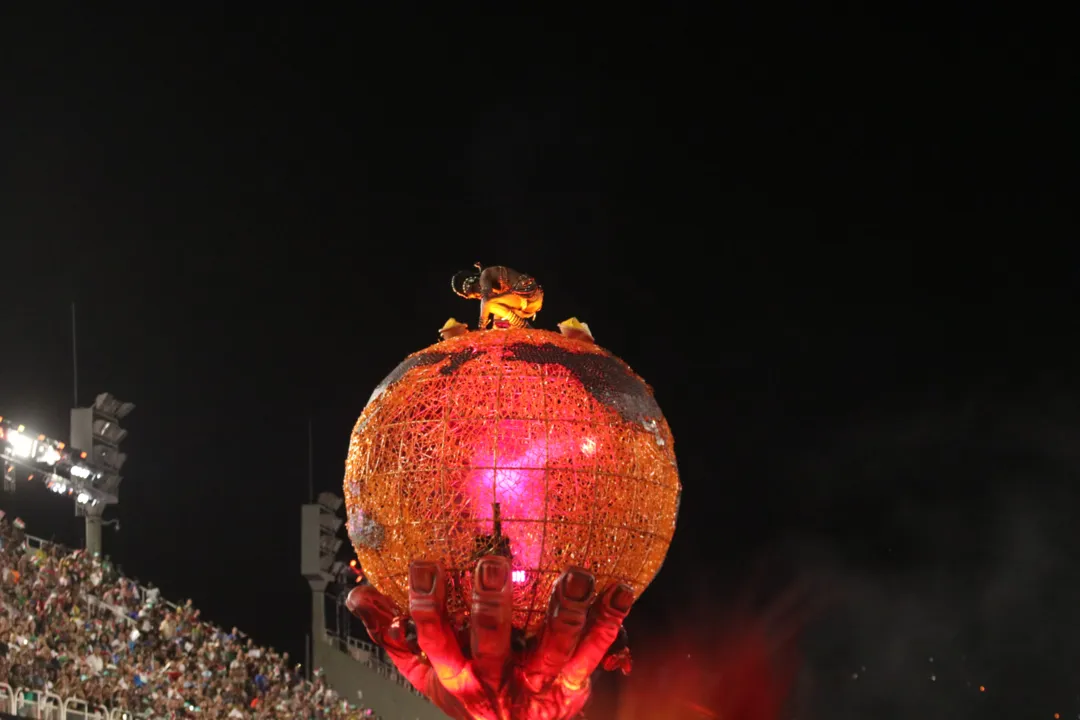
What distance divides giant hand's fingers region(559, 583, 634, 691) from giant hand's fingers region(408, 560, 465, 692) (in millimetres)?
791

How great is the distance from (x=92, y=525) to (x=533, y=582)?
54.0 feet

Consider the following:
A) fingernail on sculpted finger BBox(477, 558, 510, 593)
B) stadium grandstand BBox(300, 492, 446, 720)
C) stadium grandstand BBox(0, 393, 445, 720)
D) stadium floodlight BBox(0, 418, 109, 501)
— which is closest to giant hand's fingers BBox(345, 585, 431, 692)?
fingernail on sculpted finger BBox(477, 558, 510, 593)

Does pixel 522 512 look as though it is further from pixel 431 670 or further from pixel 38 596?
pixel 38 596

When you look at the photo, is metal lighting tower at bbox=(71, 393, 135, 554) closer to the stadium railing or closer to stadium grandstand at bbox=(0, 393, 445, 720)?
stadium grandstand at bbox=(0, 393, 445, 720)

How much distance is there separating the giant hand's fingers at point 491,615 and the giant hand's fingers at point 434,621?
159 millimetres

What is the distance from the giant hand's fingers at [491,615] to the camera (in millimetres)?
10195

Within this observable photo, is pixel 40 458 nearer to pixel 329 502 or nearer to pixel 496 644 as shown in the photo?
pixel 329 502

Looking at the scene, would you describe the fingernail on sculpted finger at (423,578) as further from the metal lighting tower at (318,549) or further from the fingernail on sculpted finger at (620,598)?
the metal lighting tower at (318,549)

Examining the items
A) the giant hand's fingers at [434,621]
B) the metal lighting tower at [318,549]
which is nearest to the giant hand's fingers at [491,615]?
the giant hand's fingers at [434,621]

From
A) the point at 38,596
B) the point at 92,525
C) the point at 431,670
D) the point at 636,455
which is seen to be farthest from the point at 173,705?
the point at 636,455

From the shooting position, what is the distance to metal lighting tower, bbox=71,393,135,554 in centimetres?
2483

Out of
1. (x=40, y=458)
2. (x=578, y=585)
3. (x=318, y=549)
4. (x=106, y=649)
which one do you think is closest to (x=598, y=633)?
(x=578, y=585)

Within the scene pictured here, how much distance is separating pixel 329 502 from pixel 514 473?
2196 cm

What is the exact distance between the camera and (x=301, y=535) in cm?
3216
